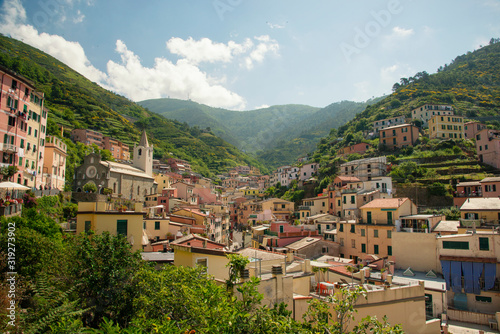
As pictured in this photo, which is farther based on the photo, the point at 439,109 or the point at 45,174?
the point at 439,109

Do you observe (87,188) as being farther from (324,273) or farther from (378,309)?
(378,309)

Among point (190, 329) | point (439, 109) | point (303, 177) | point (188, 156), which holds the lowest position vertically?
point (190, 329)

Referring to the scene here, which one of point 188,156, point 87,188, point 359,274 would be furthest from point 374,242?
point 188,156

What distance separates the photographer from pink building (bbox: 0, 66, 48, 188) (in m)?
28.5

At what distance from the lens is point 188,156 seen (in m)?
124

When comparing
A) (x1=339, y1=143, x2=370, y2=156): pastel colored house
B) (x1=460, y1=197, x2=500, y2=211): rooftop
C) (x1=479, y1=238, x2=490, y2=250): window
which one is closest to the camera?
(x1=479, y1=238, x2=490, y2=250): window

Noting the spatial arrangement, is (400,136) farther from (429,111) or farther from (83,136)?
(83,136)

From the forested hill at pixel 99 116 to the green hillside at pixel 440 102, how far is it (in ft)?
174

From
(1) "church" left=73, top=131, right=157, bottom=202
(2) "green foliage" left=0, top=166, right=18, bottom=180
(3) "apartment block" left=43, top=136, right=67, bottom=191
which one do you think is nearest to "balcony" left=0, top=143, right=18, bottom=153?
(2) "green foliage" left=0, top=166, right=18, bottom=180

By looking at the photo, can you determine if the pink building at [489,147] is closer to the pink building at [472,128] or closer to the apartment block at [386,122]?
the pink building at [472,128]

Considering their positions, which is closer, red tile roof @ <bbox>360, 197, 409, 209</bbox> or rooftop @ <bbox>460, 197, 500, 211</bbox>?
rooftop @ <bbox>460, 197, 500, 211</bbox>

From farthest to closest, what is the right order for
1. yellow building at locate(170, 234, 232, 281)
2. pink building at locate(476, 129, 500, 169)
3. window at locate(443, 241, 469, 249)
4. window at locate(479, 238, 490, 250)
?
1. pink building at locate(476, 129, 500, 169)
2. window at locate(443, 241, 469, 249)
3. window at locate(479, 238, 490, 250)
4. yellow building at locate(170, 234, 232, 281)

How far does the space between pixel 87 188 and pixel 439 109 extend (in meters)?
86.6

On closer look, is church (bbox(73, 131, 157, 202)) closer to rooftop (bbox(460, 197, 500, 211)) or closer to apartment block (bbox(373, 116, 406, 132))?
rooftop (bbox(460, 197, 500, 211))
